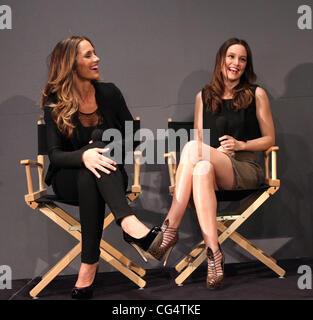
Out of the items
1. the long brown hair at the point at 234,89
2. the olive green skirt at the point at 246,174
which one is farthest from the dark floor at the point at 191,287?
the long brown hair at the point at 234,89

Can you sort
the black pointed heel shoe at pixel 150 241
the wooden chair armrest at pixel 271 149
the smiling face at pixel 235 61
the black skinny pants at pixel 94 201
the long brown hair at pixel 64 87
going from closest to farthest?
the black pointed heel shoe at pixel 150 241, the black skinny pants at pixel 94 201, the long brown hair at pixel 64 87, the wooden chair armrest at pixel 271 149, the smiling face at pixel 235 61

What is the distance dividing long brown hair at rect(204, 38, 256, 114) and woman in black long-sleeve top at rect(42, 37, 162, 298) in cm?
57

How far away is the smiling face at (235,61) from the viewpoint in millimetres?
2703

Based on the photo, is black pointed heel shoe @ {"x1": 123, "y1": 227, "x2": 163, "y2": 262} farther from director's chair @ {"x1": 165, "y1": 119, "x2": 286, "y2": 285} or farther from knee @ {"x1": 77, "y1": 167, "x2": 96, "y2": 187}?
director's chair @ {"x1": 165, "y1": 119, "x2": 286, "y2": 285}

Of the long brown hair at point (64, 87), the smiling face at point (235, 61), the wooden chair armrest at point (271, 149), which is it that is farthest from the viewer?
the smiling face at point (235, 61)

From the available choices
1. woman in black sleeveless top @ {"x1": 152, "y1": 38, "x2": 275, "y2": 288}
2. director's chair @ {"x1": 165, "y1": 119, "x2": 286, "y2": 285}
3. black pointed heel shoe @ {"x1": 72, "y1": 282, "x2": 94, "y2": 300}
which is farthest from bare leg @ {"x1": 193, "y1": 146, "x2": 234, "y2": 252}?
black pointed heel shoe @ {"x1": 72, "y1": 282, "x2": 94, "y2": 300}

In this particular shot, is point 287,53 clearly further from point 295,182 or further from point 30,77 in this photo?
point 30,77

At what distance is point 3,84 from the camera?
3.02m

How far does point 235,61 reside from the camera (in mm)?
2697

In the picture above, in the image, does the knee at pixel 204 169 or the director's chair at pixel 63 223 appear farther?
the director's chair at pixel 63 223

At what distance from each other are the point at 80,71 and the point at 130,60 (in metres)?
0.70

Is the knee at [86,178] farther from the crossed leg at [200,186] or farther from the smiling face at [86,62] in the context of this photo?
the smiling face at [86,62]

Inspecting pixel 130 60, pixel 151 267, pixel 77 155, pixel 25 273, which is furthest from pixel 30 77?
pixel 151 267

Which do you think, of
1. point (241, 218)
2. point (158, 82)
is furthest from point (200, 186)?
point (158, 82)
